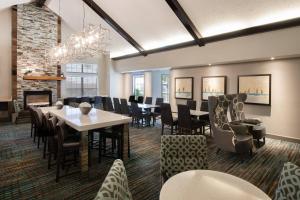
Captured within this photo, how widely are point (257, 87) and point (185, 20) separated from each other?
283 cm

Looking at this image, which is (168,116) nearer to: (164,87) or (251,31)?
(251,31)

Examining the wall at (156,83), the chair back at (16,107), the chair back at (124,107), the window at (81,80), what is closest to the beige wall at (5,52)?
the chair back at (16,107)

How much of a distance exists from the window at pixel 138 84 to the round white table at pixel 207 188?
868 cm

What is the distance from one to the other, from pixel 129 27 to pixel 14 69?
490 centimetres

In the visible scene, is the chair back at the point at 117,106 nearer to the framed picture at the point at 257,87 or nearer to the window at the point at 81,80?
the window at the point at 81,80

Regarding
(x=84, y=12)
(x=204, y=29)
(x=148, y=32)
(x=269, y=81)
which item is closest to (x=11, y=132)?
(x=84, y=12)

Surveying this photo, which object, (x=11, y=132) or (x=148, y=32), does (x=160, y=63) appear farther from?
(x=11, y=132)

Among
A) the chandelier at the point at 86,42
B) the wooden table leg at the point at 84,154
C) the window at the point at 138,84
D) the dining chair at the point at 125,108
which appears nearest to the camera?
the wooden table leg at the point at 84,154

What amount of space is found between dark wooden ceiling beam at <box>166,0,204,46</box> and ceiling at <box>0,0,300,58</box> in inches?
3.9

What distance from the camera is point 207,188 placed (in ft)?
4.41

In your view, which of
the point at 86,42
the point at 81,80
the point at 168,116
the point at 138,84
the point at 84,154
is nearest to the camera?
the point at 84,154

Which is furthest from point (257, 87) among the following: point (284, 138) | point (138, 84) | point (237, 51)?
point (138, 84)

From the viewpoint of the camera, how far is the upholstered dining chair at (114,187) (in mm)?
871

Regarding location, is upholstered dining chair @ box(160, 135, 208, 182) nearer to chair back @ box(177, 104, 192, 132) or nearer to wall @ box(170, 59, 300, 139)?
chair back @ box(177, 104, 192, 132)
